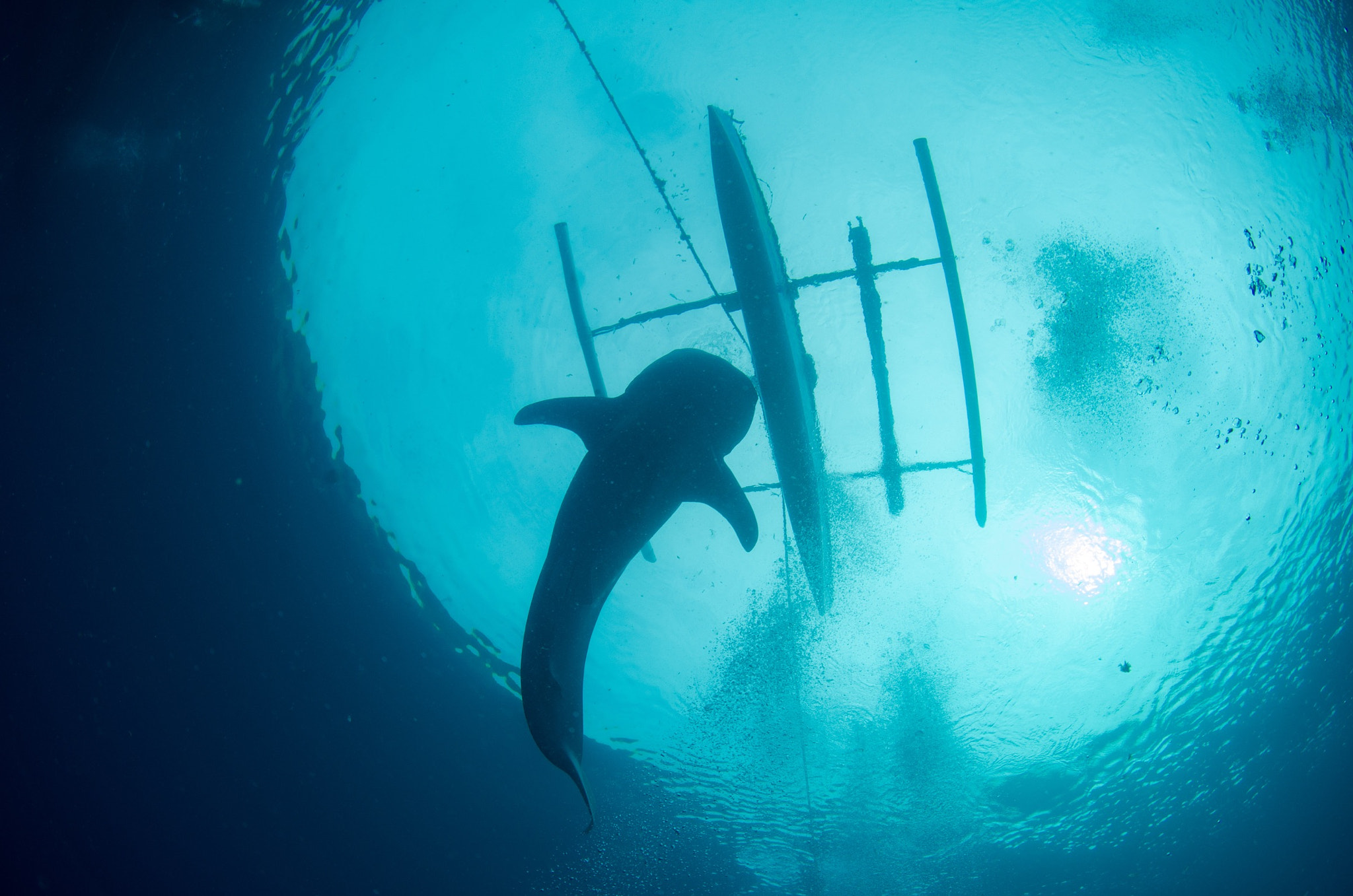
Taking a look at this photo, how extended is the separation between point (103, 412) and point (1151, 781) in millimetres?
31837

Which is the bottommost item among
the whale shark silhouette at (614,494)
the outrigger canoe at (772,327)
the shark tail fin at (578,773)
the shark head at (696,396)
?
the shark tail fin at (578,773)

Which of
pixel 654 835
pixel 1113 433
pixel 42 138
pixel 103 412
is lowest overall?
pixel 654 835

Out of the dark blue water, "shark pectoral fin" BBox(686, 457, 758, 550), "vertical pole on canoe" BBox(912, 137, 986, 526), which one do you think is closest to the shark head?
"shark pectoral fin" BBox(686, 457, 758, 550)

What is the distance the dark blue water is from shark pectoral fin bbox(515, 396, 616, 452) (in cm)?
727

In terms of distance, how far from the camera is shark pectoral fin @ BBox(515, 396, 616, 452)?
5.69 m

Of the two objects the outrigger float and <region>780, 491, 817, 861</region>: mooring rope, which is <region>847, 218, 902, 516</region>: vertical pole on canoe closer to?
the outrigger float

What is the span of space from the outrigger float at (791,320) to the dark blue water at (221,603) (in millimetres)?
5194

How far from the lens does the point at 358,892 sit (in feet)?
60.6

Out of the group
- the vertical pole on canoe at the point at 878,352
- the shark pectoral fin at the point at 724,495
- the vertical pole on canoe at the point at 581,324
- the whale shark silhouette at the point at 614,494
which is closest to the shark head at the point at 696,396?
the whale shark silhouette at the point at 614,494

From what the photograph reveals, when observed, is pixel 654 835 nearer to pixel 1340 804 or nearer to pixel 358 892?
pixel 358 892

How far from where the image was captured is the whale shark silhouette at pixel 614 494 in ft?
14.1

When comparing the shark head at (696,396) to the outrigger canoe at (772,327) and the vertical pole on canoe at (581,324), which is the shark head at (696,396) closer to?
the outrigger canoe at (772,327)

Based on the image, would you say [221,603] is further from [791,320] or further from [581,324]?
[791,320]

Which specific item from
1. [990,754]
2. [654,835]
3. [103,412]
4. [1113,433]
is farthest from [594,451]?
[990,754]
